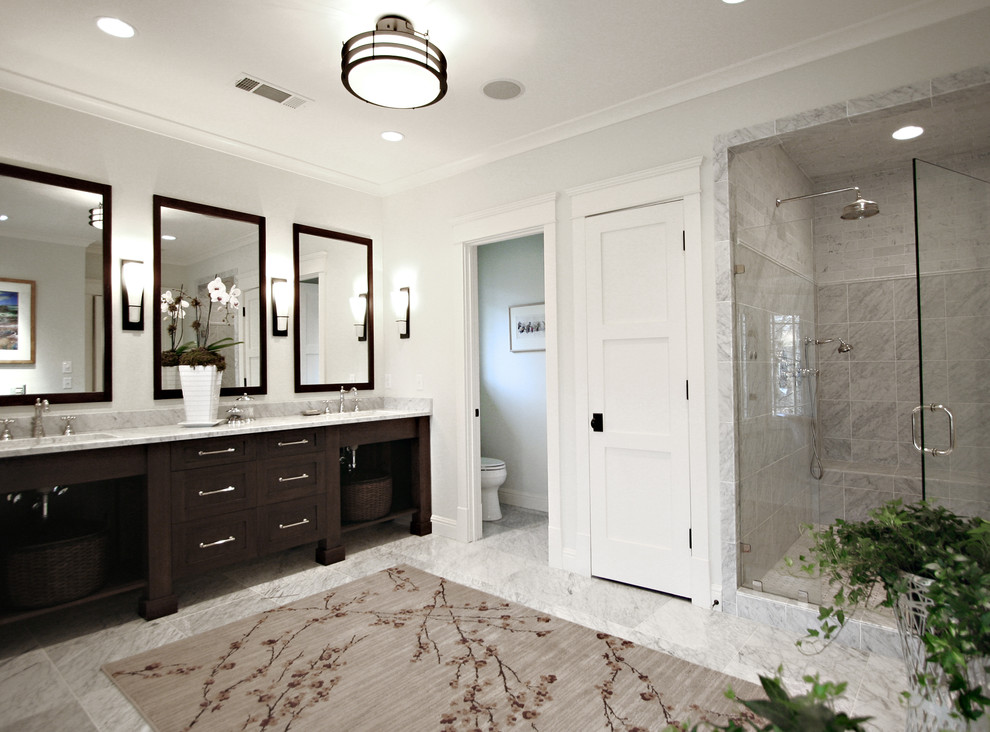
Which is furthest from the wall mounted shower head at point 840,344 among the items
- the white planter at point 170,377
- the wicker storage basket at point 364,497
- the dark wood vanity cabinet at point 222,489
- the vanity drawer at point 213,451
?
the white planter at point 170,377

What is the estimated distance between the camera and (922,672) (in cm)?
91

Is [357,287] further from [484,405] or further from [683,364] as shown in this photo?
[683,364]

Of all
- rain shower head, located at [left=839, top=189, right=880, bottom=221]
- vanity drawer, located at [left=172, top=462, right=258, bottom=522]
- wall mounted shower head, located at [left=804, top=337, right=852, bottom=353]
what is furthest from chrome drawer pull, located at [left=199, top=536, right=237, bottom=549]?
wall mounted shower head, located at [left=804, top=337, right=852, bottom=353]

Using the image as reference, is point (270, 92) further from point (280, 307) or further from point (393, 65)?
point (280, 307)

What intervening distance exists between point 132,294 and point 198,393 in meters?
0.65

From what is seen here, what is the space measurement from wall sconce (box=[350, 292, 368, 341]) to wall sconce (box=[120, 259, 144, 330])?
56.4 inches

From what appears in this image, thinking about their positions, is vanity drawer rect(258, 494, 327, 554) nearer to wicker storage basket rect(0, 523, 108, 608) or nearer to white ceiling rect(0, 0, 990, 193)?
wicker storage basket rect(0, 523, 108, 608)

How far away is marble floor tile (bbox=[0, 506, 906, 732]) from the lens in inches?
81.4

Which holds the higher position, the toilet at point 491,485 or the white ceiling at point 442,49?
the white ceiling at point 442,49

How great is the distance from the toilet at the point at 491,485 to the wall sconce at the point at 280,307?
1.81 meters

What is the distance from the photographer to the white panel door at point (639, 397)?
295 cm

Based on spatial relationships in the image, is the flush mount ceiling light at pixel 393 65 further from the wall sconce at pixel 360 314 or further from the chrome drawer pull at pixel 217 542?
the chrome drawer pull at pixel 217 542

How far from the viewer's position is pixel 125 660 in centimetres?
239

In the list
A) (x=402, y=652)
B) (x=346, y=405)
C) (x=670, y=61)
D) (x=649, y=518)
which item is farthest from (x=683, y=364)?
(x=346, y=405)
